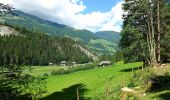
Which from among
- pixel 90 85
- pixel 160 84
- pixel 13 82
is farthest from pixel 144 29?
pixel 13 82

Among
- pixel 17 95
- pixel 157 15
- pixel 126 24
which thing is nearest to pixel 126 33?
pixel 126 24

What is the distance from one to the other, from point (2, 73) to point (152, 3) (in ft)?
190

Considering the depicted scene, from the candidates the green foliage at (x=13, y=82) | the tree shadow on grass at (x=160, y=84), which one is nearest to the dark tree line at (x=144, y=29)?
the tree shadow on grass at (x=160, y=84)

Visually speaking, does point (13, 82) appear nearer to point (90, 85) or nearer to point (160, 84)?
point (160, 84)

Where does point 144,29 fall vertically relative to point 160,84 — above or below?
above

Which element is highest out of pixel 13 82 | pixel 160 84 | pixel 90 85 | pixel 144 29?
pixel 144 29

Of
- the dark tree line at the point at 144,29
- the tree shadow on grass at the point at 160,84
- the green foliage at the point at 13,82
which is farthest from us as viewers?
the dark tree line at the point at 144,29

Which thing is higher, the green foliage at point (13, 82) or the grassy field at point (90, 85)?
the green foliage at point (13, 82)

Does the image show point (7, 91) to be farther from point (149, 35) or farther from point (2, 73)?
point (149, 35)

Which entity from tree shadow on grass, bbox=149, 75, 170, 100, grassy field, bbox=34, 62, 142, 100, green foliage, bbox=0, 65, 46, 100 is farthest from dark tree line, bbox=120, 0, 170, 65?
green foliage, bbox=0, 65, 46, 100

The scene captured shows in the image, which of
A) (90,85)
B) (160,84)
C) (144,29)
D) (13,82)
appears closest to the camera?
(13,82)

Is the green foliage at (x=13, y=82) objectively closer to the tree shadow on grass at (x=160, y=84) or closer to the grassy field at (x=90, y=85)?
the tree shadow on grass at (x=160, y=84)

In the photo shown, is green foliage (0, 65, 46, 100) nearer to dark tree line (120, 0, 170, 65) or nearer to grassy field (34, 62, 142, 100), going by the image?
grassy field (34, 62, 142, 100)

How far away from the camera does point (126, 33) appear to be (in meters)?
69.2
